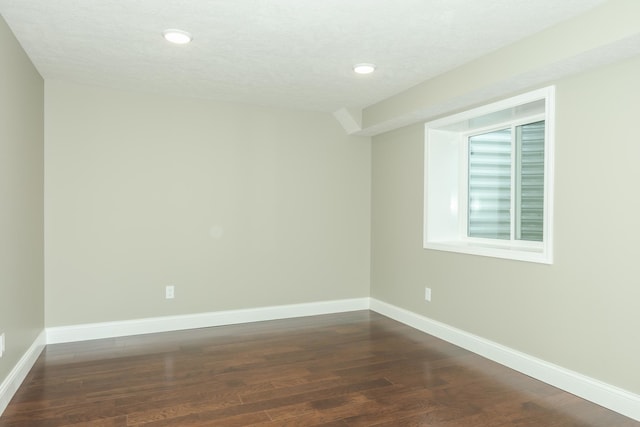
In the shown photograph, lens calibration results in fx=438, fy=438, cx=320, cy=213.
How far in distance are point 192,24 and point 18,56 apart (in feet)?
4.06

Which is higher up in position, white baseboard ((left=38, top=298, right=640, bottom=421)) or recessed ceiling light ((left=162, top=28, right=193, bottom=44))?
recessed ceiling light ((left=162, top=28, right=193, bottom=44))

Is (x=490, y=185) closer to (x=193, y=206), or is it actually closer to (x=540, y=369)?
(x=540, y=369)

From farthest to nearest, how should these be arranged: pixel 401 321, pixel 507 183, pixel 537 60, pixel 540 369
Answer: pixel 401 321
pixel 507 183
pixel 540 369
pixel 537 60

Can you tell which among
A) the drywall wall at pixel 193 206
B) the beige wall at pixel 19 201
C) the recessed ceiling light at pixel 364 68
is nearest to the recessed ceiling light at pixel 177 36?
the beige wall at pixel 19 201

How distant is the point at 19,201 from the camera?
2.89 meters

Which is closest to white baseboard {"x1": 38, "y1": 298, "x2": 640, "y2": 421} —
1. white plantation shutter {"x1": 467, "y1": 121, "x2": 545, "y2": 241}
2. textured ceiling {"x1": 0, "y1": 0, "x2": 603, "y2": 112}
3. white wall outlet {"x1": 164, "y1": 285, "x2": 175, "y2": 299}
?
white wall outlet {"x1": 164, "y1": 285, "x2": 175, "y2": 299}

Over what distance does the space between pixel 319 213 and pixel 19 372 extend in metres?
2.95

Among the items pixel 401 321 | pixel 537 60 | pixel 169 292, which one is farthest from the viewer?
pixel 401 321

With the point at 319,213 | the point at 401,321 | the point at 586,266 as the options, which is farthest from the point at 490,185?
the point at 319,213

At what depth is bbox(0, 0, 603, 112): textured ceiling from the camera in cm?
234

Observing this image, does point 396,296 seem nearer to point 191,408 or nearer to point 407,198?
point 407,198

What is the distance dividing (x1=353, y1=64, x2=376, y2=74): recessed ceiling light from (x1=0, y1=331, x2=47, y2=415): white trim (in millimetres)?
3020

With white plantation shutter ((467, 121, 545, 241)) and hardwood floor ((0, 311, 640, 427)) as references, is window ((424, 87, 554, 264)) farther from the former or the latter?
hardwood floor ((0, 311, 640, 427))

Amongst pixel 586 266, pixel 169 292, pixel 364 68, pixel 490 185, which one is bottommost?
pixel 169 292
